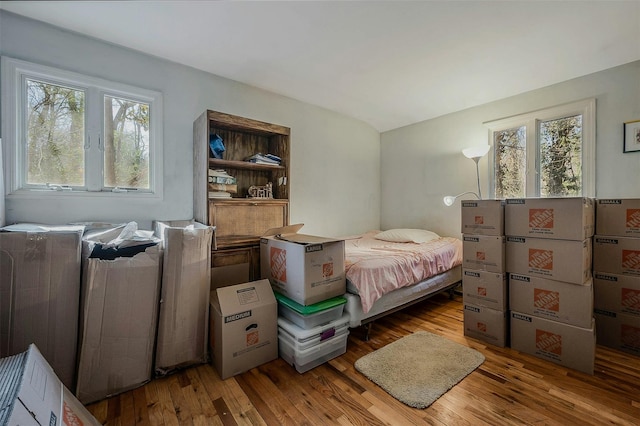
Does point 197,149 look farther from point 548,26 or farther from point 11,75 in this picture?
point 548,26

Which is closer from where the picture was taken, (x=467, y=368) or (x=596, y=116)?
(x=467, y=368)

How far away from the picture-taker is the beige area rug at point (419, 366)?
5.19 ft

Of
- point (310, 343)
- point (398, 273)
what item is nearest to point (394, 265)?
point (398, 273)

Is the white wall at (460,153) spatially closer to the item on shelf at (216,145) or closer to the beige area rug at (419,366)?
the beige area rug at (419,366)

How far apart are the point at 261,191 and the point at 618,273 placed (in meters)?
3.11

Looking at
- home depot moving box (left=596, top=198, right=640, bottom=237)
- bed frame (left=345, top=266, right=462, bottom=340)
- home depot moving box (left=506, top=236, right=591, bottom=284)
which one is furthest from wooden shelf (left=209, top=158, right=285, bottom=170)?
home depot moving box (left=596, top=198, right=640, bottom=237)

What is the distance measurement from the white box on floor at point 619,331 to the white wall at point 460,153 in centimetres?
116

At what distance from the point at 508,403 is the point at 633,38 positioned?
2895 millimetres

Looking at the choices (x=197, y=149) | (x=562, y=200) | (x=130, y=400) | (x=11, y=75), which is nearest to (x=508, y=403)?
(x=562, y=200)

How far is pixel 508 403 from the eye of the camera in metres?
1.50

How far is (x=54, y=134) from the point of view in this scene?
201cm

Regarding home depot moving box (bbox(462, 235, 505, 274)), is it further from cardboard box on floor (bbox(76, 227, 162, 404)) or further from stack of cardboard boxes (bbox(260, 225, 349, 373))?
cardboard box on floor (bbox(76, 227, 162, 404))

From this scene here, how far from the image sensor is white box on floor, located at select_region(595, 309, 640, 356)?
198 cm

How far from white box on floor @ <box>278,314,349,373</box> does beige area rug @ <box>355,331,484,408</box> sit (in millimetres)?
204
